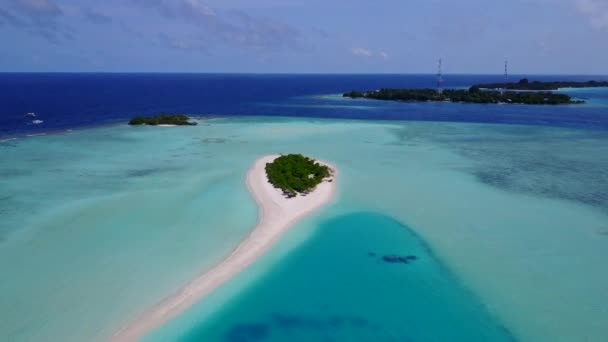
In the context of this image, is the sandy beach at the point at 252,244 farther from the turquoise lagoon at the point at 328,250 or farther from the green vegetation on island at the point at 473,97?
the green vegetation on island at the point at 473,97

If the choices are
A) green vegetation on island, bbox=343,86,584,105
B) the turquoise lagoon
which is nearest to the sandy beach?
the turquoise lagoon

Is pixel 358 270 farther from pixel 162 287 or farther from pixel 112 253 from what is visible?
pixel 112 253

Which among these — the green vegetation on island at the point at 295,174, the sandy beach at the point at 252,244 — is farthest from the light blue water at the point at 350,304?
the green vegetation on island at the point at 295,174

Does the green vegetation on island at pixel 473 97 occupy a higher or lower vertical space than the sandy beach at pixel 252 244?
higher

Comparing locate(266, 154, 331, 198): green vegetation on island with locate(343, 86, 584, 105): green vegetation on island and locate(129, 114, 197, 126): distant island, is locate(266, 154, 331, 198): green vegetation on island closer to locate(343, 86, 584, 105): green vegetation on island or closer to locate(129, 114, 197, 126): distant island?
locate(129, 114, 197, 126): distant island

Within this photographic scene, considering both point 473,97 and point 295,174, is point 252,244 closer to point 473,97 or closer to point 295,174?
point 295,174

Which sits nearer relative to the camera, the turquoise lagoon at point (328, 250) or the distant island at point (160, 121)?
the turquoise lagoon at point (328, 250)
